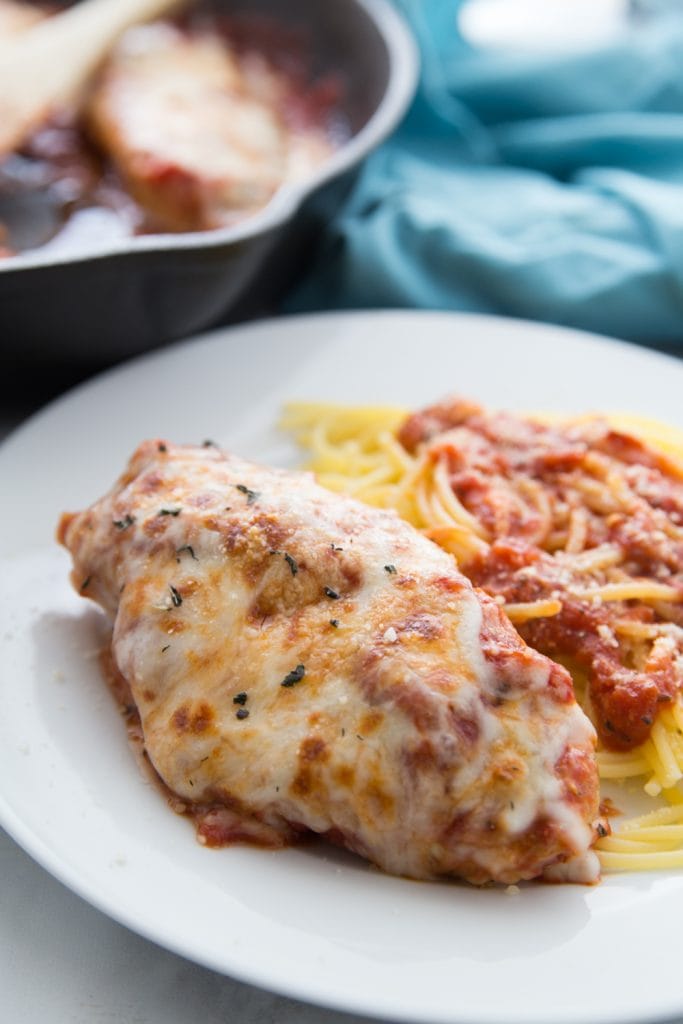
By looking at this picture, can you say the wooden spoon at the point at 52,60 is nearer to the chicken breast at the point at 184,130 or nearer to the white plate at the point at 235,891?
the chicken breast at the point at 184,130

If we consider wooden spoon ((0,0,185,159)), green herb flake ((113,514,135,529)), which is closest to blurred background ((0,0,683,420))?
wooden spoon ((0,0,185,159))

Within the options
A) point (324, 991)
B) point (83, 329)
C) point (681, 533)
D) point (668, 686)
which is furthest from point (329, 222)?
point (324, 991)

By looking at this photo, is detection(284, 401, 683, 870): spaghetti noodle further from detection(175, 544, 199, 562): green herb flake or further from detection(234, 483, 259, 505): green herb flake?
detection(175, 544, 199, 562): green herb flake

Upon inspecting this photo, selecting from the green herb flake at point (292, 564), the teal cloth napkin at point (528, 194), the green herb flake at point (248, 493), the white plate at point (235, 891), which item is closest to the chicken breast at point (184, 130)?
the teal cloth napkin at point (528, 194)

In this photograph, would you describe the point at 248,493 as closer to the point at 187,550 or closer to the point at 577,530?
the point at 187,550

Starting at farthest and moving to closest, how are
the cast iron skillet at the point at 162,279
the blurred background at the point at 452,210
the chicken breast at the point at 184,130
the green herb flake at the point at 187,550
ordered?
1. the chicken breast at the point at 184,130
2. the blurred background at the point at 452,210
3. the cast iron skillet at the point at 162,279
4. the green herb flake at the point at 187,550

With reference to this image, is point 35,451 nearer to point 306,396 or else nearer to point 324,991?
point 306,396
